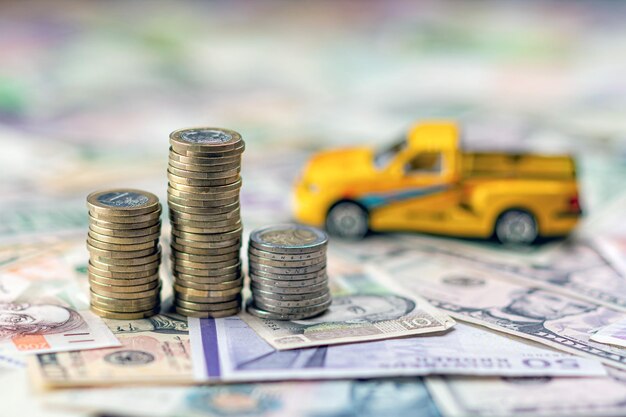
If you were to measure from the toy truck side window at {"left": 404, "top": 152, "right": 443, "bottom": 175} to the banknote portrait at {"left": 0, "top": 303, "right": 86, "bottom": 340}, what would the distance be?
2240 mm

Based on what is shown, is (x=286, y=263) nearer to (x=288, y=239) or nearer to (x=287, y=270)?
(x=287, y=270)

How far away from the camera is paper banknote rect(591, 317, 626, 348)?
14.7 ft

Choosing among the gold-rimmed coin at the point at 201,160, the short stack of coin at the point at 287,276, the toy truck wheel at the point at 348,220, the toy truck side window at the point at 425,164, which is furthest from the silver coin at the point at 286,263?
the toy truck side window at the point at 425,164

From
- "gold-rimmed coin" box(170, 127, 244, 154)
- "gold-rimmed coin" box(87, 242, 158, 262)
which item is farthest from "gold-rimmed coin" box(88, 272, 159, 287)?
"gold-rimmed coin" box(170, 127, 244, 154)

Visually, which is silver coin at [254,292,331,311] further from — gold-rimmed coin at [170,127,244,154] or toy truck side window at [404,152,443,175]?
toy truck side window at [404,152,443,175]

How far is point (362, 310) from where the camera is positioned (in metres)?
4.80

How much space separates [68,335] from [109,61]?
4530 millimetres

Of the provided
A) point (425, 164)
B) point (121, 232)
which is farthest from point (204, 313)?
point (425, 164)

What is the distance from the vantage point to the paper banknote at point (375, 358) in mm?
4086

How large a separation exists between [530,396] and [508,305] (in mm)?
1029

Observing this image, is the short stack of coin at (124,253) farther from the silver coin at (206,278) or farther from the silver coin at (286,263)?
the silver coin at (286,263)

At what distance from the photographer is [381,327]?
456 cm

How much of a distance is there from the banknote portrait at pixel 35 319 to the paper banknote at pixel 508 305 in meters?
1.68

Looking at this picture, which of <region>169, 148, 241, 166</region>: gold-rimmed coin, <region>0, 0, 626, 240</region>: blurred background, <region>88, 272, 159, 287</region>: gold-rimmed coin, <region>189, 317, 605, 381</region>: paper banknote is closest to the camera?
<region>189, 317, 605, 381</region>: paper banknote
